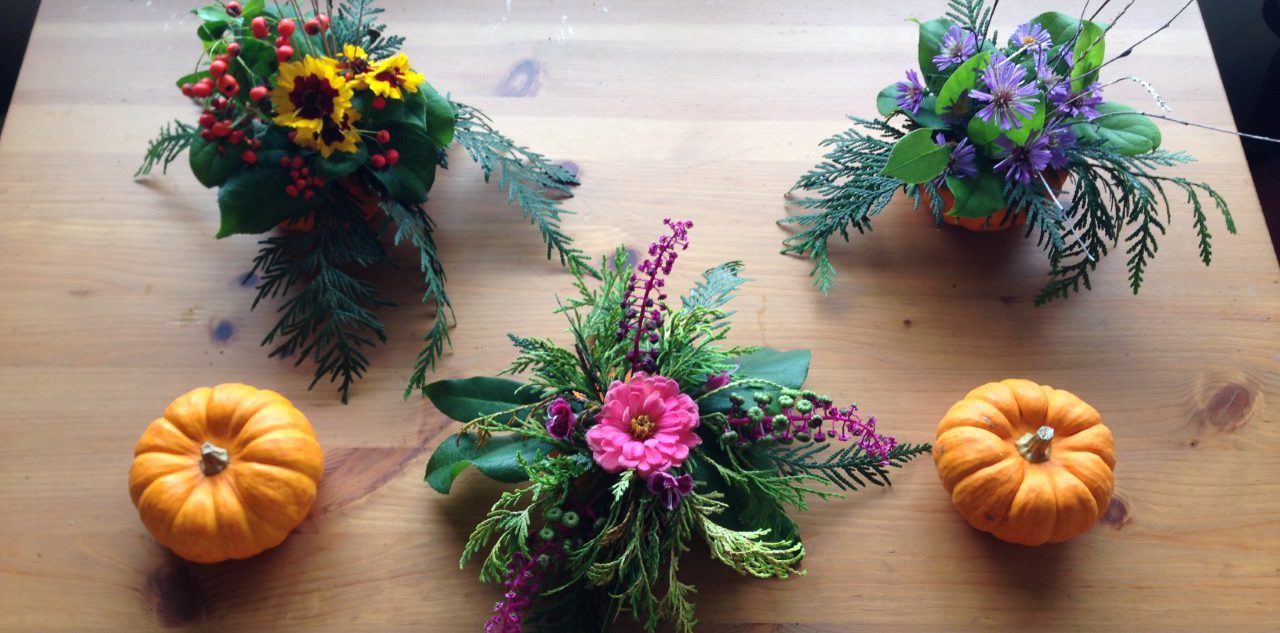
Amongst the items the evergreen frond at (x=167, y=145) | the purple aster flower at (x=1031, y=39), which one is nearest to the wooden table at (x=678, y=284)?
the evergreen frond at (x=167, y=145)

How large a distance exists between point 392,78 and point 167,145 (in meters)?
0.36

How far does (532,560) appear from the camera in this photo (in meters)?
0.93

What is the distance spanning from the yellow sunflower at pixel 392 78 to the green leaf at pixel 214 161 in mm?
173

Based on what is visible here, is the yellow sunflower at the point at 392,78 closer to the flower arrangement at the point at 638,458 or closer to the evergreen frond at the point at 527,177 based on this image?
the evergreen frond at the point at 527,177

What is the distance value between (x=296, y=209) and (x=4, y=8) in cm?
103

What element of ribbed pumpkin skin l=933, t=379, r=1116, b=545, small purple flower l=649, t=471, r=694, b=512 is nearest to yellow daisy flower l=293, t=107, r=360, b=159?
small purple flower l=649, t=471, r=694, b=512

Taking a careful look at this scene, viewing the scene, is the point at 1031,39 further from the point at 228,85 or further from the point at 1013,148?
the point at 228,85

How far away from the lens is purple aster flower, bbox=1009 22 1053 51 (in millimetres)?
1079

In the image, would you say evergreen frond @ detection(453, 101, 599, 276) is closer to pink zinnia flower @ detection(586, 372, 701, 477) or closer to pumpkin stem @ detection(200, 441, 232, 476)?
Answer: pink zinnia flower @ detection(586, 372, 701, 477)

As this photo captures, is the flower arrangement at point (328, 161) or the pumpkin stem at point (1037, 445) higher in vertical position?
the flower arrangement at point (328, 161)

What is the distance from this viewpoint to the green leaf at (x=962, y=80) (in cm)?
105

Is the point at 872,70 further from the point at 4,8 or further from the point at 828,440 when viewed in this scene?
the point at 4,8

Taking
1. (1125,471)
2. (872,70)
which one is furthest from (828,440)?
(872,70)

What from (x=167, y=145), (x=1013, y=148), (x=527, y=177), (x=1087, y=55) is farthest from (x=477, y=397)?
(x=1087, y=55)
